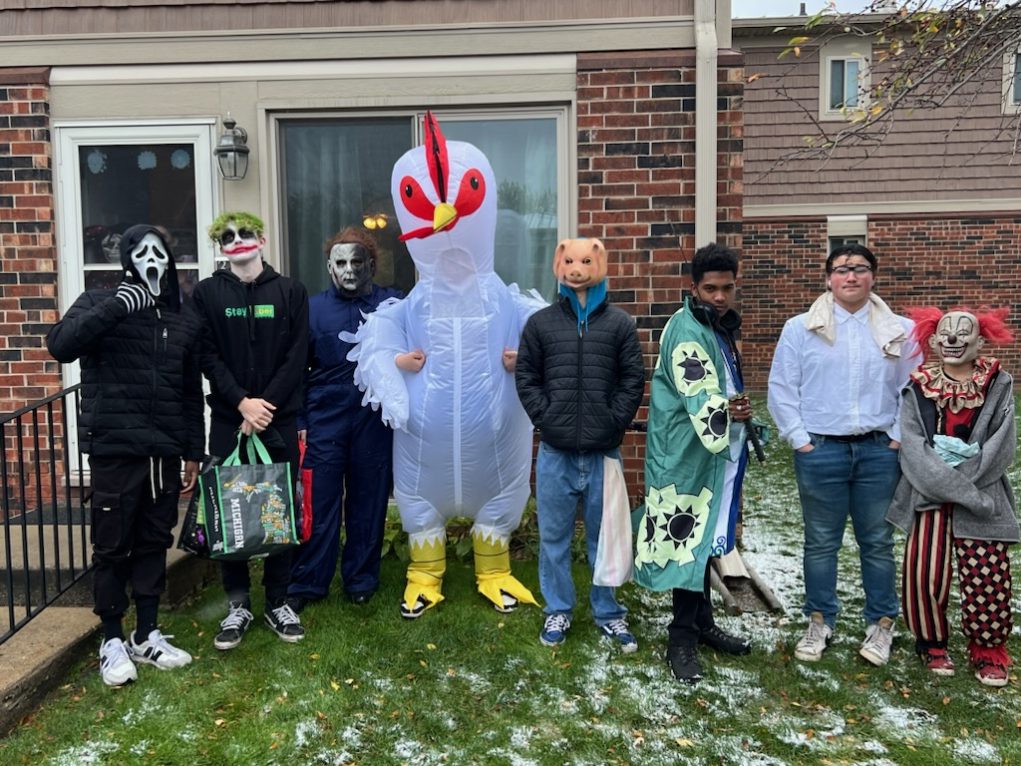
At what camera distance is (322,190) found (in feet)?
Result: 17.0

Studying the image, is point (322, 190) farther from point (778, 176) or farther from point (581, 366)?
point (778, 176)

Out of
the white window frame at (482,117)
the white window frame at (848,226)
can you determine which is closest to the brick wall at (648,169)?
the white window frame at (482,117)

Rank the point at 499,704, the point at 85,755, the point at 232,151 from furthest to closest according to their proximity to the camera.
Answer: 1. the point at 232,151
2. the point at 499,704
3. the point at 85,755

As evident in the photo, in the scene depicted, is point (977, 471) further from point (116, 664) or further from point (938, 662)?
point (116, 664)

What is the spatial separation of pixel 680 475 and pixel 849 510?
0.87 metres

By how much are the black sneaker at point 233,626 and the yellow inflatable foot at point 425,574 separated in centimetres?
74

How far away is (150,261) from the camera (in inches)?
130

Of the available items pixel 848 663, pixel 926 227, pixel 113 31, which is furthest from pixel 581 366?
pixel 926 227

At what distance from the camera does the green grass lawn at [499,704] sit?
2.91 m

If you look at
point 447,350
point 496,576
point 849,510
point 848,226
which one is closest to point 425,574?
point 496,576

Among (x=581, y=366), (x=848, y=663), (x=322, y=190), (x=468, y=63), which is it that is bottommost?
(x=848, y=663)

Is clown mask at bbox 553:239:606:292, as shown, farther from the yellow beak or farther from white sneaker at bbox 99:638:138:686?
white sneaker at bbox 99:638:138:686

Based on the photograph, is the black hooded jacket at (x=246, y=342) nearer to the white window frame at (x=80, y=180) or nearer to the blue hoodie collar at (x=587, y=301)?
the blue hoodie collar at (x=587, y=301)

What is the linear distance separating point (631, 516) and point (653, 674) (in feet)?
2.26
